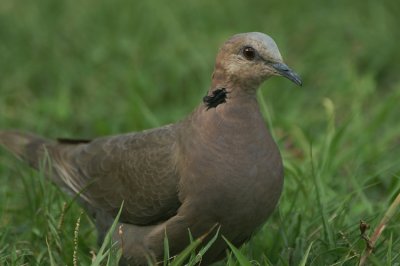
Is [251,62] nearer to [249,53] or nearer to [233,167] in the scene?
[249,53]

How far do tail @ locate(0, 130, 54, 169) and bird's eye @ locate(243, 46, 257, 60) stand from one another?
4.45ft

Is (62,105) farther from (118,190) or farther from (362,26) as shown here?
(362,26)

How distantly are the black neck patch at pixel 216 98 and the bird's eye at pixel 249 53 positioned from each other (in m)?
0.17

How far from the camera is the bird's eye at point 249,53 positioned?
378 cm

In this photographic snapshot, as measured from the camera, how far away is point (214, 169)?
368 centimetres

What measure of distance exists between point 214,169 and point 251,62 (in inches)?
18.5

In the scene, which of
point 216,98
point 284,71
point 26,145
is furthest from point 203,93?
point 284,71

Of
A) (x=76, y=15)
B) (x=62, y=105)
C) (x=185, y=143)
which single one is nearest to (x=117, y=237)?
(x=185, y=143)

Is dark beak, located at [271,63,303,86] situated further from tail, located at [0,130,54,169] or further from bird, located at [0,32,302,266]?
tail, located at [0,130,54,169]

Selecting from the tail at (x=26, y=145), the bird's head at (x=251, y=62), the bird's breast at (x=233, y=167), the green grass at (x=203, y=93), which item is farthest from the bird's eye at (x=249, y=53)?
the tail at (x=26, y=145)

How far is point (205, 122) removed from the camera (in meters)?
3.81

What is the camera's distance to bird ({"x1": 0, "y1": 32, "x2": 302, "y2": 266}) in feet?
12.1

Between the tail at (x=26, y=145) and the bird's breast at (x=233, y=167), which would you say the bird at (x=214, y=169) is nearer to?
the bird's breast at (x=233, y=167)

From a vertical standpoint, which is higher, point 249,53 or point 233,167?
point 249,53
